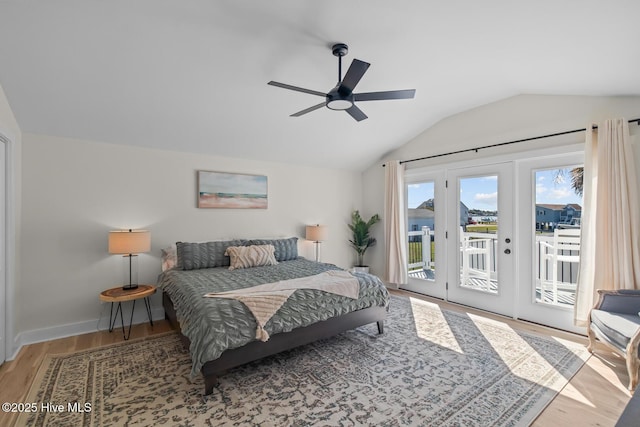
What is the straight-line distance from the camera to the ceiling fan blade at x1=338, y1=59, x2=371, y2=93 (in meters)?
1.99

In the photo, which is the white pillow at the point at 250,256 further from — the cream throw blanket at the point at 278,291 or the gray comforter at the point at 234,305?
the cream throw blanket at the point at 278,291

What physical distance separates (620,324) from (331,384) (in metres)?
2.42

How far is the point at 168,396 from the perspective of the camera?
215cm

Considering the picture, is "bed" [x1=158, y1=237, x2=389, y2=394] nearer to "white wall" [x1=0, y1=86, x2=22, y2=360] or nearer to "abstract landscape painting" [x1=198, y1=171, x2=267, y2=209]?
"abstract landscape painting" [x1=198, y1=171, x2=267, y2=209]

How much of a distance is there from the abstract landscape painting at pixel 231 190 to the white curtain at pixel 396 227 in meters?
2.16

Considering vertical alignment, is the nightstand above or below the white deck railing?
below

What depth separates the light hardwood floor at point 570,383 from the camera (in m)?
1.94

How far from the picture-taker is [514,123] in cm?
369

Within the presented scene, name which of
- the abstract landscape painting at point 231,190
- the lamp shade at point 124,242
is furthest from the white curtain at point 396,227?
the lamp shade at point 124,242

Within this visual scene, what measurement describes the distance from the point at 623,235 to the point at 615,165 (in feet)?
2.23

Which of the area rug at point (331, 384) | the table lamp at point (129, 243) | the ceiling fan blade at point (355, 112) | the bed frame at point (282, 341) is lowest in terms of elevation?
the area rug at point (331, 384)

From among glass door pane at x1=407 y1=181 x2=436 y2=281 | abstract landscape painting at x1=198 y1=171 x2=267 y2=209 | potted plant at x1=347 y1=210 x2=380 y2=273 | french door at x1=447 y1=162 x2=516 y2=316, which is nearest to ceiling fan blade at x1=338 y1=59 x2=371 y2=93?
abstract landscape painting at x1=198 y1=171 x2=267 y2=209

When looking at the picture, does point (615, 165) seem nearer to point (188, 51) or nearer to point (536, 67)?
point (536, 67)

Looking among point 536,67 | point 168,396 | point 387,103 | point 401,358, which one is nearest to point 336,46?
point 387,103
